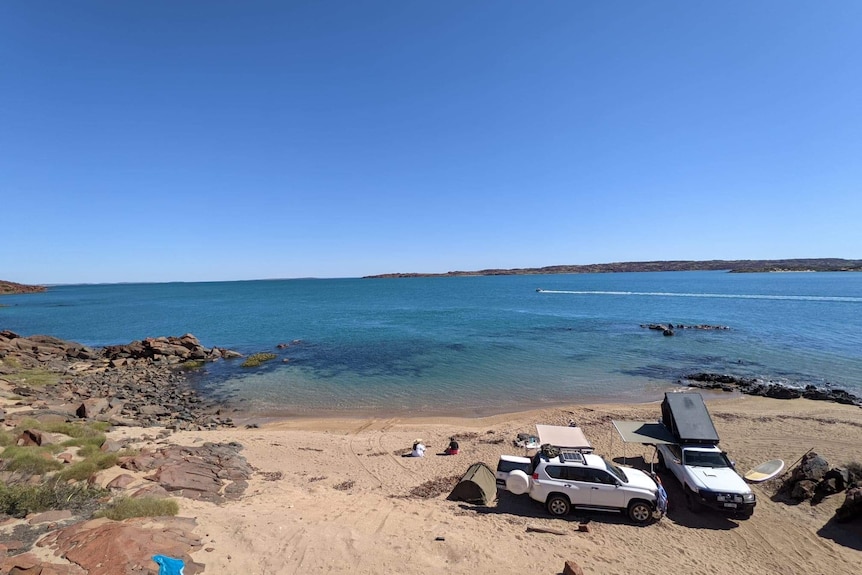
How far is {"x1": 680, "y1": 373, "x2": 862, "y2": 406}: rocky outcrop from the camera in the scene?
2542 centimetres

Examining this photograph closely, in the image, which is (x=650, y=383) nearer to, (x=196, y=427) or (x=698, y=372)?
(x=698, y=372)

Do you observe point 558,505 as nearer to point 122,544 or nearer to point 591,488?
point 591,488

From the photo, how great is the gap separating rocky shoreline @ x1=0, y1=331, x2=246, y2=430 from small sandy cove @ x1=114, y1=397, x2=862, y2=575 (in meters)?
6.77

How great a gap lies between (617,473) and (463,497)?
4888 mm

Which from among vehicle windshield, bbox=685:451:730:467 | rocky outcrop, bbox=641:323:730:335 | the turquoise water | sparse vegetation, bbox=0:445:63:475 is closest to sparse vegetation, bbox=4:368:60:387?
the turquoise water

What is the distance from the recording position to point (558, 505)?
12.3 meters

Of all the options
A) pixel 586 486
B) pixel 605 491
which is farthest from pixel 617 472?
pixel 586 486

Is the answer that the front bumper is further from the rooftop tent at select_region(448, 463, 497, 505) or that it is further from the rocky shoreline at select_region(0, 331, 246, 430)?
the rocky shoreline at select_region(0, 331, 246, 430)

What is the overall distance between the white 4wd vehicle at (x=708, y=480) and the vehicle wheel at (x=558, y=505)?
4003 mm

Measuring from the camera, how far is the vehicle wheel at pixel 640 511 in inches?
468

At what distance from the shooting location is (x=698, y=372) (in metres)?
33.2

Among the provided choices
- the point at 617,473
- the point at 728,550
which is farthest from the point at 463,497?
the point at 728,550

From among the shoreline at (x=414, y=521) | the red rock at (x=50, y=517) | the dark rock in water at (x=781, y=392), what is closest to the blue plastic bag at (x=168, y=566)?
the shoreline at (x=414, y=521)

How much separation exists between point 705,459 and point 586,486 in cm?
484
